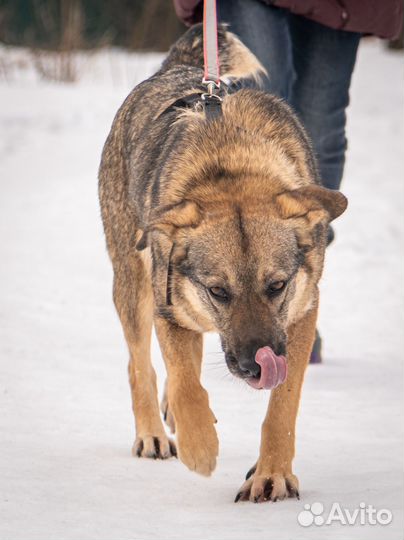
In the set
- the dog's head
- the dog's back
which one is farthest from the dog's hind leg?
the dog's head

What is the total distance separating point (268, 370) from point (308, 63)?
2.54 meters

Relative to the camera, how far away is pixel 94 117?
47.3 feet

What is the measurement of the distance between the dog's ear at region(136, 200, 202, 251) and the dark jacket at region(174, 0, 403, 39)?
5.79 feet

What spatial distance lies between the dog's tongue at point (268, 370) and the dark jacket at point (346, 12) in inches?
91.3

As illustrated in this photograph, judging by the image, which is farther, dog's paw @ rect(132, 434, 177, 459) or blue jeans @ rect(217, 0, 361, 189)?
blue jeans @ rect(217, 0, 361, 189)

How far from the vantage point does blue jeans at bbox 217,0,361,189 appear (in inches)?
209

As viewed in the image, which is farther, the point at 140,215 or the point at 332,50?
the point at 332,50

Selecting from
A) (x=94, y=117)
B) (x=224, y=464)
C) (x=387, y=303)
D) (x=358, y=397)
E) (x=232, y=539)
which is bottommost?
(x=94, y=117)

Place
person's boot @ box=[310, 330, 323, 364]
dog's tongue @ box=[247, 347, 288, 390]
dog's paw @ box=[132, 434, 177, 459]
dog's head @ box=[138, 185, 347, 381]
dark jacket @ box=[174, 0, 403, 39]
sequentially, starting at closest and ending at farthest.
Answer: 1. dog's tongue @ box=[247, 347, 288, 390]
2. dog's head @ box=[138, 185, 347, 381]
3. dog's paw @ box=[132, 434, 177, 459]
4. dark jacket @ box=[174, 0, 403, 39]
5. person's boot @ box=[310, 330, 323, 364]


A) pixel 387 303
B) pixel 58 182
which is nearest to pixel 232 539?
pixel 387 303

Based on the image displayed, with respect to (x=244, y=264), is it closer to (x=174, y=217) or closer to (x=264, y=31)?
(x=174, y=217)

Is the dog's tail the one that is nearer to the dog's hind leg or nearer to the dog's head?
the dog's hind leg

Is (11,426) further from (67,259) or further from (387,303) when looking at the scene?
(67,259)

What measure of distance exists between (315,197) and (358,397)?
170cm
